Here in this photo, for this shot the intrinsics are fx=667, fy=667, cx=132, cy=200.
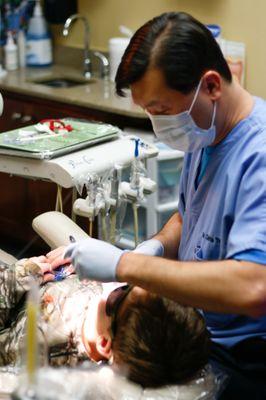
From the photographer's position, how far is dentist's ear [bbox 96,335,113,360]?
149 centimetres

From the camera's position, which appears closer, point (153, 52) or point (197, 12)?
point (153, 52)

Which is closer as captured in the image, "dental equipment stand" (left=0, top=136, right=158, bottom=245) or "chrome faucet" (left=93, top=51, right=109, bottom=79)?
"dental equipment stand" (left=0, top=136, right=158, bottom=245)

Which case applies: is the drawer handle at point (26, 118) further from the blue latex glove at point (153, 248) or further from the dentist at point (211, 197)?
the dentist at point (211, 197)

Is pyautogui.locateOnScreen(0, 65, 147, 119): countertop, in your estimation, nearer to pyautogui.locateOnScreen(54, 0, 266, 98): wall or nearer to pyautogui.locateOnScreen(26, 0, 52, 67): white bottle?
pyautogui.locateOnScreen(26, 0, 52, 67): white bottle

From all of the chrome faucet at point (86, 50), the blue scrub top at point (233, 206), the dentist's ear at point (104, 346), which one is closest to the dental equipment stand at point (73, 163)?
the blue scrub top at point (233, 206)

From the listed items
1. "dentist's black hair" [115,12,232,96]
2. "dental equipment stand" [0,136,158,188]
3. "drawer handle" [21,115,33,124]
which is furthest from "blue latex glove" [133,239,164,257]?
"drawer handle" [21,115,33,124]

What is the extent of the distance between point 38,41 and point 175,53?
8.87 ft

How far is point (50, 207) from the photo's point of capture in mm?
3445

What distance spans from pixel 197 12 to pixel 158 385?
2.42 m

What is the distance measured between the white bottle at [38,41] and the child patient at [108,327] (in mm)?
2382

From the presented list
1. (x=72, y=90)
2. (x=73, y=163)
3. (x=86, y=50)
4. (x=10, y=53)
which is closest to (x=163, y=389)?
(x=73, y=163)

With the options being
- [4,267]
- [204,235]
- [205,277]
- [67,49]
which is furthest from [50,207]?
[205,277]

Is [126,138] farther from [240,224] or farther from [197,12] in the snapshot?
[197,12]

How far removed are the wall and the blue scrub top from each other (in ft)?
5.39
